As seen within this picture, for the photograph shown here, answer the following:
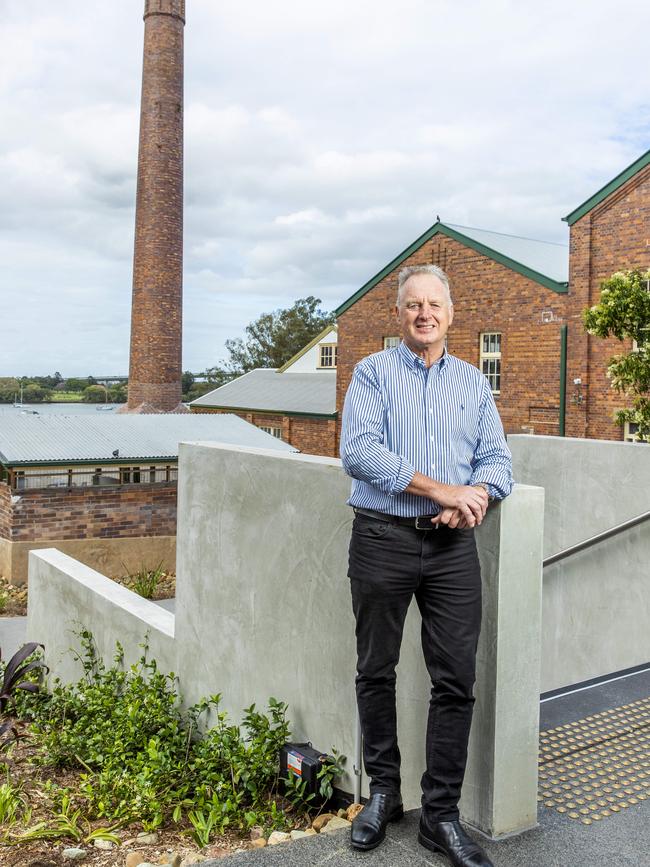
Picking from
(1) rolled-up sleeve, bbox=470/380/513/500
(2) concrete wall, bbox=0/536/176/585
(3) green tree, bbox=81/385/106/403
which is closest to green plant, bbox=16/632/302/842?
(1) rolled-up sleeve, bbox=470/380/513/500

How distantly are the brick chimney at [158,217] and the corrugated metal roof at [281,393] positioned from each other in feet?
14.3

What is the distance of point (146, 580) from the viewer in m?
14.4

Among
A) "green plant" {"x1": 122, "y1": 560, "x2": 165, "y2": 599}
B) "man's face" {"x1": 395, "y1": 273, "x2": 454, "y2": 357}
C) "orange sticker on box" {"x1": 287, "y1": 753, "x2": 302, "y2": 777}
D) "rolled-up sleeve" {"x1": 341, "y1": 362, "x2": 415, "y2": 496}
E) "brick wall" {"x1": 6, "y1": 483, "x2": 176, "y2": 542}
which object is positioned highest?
"man's face" {"x1": 395, "y1": 273, "x2": 454, "y2": 357}

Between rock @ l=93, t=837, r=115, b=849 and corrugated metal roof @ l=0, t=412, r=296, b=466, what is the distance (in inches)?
445

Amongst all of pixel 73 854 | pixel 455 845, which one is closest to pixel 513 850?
pixel 455 845

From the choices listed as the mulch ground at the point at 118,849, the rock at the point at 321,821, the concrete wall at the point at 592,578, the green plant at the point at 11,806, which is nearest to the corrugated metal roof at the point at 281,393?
the concrete wall at the point at 592,578

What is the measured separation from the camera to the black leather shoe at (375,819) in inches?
109

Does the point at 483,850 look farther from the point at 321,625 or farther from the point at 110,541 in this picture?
the point at 110,541

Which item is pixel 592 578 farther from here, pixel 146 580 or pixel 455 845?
pixel 146 580

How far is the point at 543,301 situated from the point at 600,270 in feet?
5.92

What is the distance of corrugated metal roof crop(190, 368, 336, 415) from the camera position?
2853cm

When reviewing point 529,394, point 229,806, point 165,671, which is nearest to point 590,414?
point 529,394

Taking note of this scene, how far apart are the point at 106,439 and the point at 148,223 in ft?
41.5

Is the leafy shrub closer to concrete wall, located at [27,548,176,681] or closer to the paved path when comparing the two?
concrete wall, located at [27,548,176,681]
